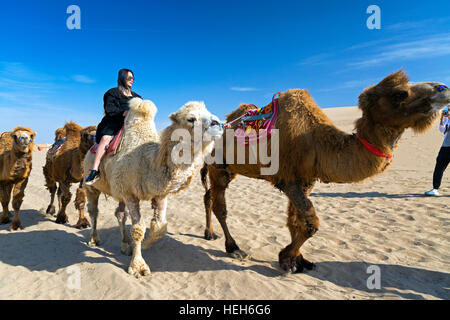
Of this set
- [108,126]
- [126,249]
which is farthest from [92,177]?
[126,249]

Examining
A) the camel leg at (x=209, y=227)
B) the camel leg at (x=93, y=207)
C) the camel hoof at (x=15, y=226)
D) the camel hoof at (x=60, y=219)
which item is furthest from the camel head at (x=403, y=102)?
the camel hoof at (x=15, y=226)

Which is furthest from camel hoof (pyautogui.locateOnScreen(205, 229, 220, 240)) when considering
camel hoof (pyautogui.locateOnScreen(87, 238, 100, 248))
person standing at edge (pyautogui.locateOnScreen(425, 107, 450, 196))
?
person standing at edge (pyautogui.locateOnScreen(425, 107, 450, 196))

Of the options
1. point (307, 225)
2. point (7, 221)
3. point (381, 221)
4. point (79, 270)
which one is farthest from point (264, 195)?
point (7, 221)

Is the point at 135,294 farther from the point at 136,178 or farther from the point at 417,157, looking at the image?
the point at 417,157

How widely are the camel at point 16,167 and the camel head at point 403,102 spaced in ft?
23.0

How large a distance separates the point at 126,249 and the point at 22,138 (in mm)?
3810

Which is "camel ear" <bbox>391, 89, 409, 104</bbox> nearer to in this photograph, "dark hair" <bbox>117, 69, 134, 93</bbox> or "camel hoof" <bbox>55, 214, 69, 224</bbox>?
"dark hair" <bbox>117, 69, 134, 93</bbox>

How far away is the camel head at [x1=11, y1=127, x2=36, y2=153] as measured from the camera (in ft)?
19.5

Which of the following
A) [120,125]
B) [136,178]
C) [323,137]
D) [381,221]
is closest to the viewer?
[323,137]

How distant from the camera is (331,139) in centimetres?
327

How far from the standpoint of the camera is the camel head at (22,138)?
19.5 feet

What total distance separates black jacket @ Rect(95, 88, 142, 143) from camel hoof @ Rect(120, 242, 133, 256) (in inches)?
76.0
